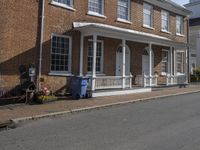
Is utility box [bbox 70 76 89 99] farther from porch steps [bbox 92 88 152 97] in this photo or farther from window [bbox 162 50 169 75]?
window [bbox 162 50 169 75]

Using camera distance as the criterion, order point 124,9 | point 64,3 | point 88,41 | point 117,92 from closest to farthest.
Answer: point 64,3 → point 117,92 → point 88,41 → point 124,9

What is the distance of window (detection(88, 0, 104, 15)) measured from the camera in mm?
17453

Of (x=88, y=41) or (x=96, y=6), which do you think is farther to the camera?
(x=96, y=6)

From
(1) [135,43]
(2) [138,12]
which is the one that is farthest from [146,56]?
(2) [138,12]

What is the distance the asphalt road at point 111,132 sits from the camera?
6734mm

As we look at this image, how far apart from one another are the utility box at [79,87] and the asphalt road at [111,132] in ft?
11.7

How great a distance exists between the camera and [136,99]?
48.3 ft

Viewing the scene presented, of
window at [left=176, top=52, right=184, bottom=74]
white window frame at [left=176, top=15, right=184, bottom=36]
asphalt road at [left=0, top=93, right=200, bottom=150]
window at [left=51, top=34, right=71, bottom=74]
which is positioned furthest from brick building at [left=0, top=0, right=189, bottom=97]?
asphalt road at [left=0, top=93, right=200, bottom=150]

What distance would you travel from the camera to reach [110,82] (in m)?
17.0

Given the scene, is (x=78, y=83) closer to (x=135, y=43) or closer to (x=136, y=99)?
(x=136, y=99)

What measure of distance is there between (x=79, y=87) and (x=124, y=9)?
754 centimetres

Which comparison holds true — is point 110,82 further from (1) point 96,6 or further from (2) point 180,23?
(2) point 180,23

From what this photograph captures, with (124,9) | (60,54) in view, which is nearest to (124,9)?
(124,9)

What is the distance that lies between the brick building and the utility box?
62 cm
